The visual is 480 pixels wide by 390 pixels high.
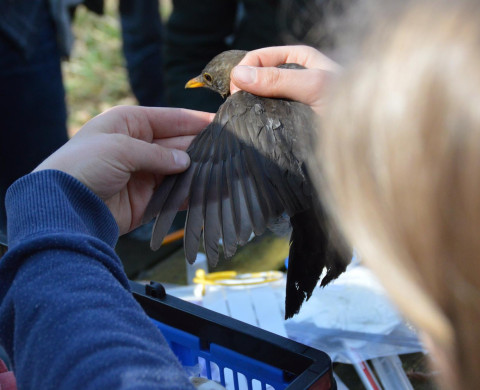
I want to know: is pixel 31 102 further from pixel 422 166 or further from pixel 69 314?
pixel 422 166

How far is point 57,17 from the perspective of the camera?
282 centimetres

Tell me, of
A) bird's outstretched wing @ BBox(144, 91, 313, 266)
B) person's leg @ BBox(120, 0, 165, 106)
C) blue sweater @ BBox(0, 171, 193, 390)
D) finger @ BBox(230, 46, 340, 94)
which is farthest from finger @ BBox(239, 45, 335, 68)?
person's leg @ BBox(120, 0, 165, 106)

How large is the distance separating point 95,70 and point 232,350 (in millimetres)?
4571

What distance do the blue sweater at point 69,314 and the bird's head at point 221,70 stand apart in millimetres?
1451

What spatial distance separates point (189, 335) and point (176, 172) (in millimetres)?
489

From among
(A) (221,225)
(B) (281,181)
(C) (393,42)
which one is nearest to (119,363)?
(C) (393,42)

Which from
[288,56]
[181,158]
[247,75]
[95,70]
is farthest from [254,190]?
[95,70]

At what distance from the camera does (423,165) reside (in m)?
0.68

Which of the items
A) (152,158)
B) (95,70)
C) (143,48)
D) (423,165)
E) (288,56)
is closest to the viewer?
(423,165)

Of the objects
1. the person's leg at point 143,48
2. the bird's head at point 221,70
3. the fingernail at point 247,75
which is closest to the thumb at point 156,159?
the fingernail at point 247,75

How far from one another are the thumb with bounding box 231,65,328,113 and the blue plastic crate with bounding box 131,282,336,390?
2.12 feet

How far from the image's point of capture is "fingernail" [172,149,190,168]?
5.13 ft

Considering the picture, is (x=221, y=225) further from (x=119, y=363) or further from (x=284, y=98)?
(x=119, y=363)

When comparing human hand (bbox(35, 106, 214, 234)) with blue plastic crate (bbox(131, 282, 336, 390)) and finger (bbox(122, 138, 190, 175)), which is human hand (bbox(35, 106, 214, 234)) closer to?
finger (bbox(122, 138, 190, 175))
